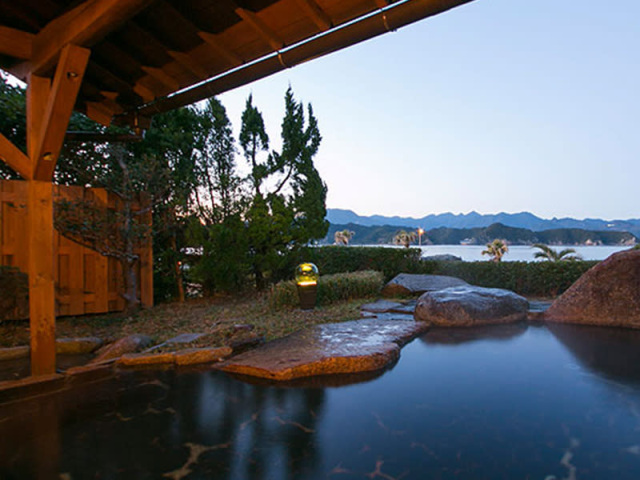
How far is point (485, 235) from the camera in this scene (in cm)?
4216

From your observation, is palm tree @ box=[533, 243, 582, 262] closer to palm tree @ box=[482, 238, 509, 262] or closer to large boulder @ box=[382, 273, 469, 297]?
large boulder @ box=[382, 273, 469, 297]

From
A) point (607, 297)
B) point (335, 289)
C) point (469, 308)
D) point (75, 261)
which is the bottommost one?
point (469, 308)

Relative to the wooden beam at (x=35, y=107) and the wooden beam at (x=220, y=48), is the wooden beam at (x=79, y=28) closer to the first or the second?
the wooden beam at (x=35, y=107)

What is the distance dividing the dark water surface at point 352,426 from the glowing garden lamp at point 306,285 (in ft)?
10.6

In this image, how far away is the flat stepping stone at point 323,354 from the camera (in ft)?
12.7

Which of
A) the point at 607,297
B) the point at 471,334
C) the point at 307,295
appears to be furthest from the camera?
the point at 307,295

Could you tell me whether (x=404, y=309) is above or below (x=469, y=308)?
below

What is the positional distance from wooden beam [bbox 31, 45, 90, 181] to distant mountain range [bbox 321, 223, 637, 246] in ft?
87.4

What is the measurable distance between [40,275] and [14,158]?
45.9 inches

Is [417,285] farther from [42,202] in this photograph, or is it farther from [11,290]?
[11,290]

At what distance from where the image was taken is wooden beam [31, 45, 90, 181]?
3.24 metres

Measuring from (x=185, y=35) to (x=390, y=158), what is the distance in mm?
21113

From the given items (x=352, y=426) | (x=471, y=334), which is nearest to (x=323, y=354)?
(x=352, y=426)

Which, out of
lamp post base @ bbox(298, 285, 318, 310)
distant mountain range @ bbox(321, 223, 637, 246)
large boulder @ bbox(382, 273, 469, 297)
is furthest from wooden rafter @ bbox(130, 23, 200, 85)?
distant mountain range @ bbox(321, 223, 637, 246)
